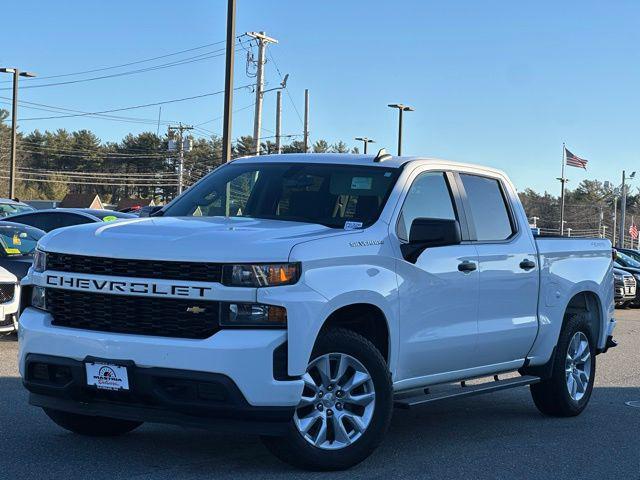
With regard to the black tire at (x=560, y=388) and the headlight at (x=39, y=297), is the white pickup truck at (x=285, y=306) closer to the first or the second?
the headlight at (x=39, y=297)

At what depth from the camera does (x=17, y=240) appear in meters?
12.6

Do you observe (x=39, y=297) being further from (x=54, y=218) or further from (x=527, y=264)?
(x=54, y=218)

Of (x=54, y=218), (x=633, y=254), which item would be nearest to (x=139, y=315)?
(x=54, y=218)

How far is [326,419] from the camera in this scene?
18.4ft

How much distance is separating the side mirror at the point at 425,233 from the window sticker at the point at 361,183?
0.52 meters

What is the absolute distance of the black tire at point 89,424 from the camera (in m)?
6.32

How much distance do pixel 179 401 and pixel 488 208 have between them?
327 cm

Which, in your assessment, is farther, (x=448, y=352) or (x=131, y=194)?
(x=131, y=194)

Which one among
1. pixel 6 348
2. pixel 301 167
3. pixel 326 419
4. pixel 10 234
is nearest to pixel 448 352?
pixel 326 419

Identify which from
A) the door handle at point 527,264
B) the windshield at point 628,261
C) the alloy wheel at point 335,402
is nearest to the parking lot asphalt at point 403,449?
the alloy wheel at point 335,402

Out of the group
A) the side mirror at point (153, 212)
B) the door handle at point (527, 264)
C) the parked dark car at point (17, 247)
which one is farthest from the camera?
the parked dark car at point (17, 247)

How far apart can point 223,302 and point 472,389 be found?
101 inches

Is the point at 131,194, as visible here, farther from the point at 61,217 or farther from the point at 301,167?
the point at 301,167

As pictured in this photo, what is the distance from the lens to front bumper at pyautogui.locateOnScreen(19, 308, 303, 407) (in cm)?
504
